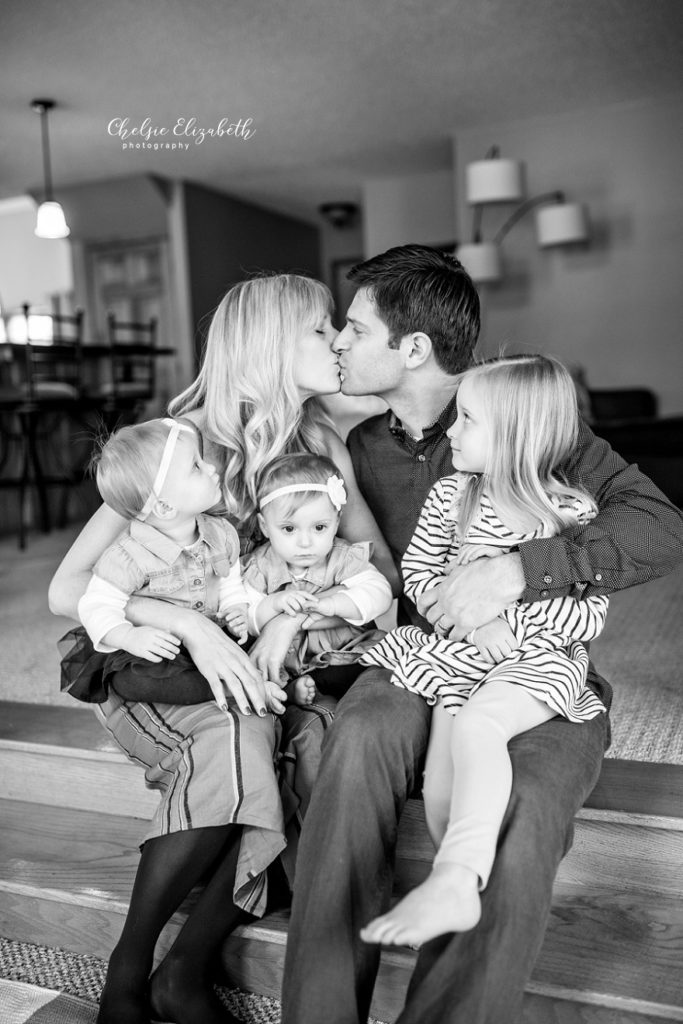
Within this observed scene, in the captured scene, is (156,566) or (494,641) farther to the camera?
(156,566)

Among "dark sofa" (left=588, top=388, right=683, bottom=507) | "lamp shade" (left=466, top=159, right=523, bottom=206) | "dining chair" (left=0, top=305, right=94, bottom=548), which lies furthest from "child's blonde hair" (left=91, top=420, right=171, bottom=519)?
"lamp shade" (left=466, top=159, right=523, bottom=206)

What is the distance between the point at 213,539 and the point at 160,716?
300 millimetres

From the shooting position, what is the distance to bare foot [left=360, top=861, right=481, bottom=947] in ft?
3.16

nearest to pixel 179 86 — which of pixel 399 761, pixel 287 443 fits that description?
pixel 287 443

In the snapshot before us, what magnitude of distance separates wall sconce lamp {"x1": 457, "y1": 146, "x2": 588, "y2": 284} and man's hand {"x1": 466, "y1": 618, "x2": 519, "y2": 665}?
14.5ft

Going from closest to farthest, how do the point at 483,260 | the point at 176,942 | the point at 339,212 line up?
the point at 176,942 < the point at 483,260 < the point at 339,212

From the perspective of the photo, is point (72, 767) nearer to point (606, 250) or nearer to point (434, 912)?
point (434, 912)

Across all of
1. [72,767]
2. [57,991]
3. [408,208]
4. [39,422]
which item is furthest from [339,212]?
[57,991]

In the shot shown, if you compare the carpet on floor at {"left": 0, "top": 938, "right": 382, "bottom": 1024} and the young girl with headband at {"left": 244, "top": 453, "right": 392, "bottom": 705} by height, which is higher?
the young girl with headband at {"left": 244, "top": 453, "right": 392, "bottom": 705}

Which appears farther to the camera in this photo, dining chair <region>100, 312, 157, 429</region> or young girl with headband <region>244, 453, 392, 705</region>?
dining chair <region>100, 312, 157, 429</region>

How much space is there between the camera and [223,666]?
1.38 meters

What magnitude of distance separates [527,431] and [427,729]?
0.46 meters

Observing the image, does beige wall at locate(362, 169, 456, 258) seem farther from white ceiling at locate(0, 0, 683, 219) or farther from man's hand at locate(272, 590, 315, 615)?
man's hand at locate(272, 590, 315, 615)

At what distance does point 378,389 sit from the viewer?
1.63 m
